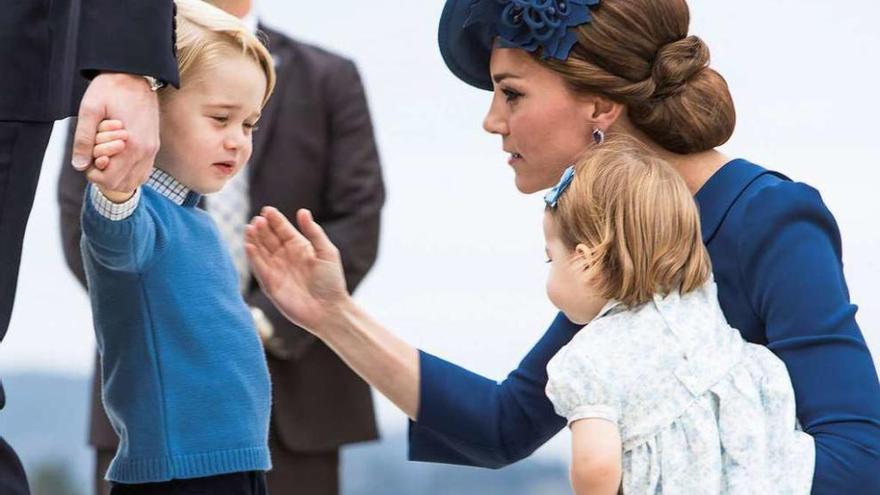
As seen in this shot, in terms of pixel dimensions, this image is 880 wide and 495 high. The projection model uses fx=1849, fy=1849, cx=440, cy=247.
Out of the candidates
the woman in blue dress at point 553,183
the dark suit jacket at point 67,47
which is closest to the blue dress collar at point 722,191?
the woman in blue dress at point 553,183

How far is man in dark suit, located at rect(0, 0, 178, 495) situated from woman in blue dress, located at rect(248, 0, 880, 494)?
0.59 metres

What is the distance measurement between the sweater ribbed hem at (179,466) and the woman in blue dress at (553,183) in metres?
0.38

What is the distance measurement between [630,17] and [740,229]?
0.37 metres

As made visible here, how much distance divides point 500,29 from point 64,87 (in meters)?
Answer: 0.86

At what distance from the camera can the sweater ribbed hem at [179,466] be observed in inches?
98.0

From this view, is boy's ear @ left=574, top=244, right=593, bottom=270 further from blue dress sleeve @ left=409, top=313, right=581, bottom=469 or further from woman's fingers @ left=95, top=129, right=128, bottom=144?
woman's fingers @ left=95, top=129, right=128, bottom=144

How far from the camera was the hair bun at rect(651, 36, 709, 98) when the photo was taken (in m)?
2.79

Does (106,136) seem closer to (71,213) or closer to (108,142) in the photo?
(108,142)

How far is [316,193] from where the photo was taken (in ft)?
15.7

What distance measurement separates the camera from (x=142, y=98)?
2223 millimetres

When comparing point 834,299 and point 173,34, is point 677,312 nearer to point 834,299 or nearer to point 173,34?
point 834,299

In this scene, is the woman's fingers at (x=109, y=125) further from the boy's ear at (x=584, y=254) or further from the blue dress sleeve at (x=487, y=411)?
the blue dress sleeve at (x=487, y=411)

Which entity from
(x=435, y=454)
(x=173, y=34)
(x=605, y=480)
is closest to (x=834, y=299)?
(x=605, y=480)

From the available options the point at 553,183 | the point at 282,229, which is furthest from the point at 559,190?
the point at 282,229
